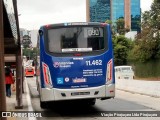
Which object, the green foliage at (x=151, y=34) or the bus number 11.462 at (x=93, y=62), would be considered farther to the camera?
the green foliage at (x=151, y=34)

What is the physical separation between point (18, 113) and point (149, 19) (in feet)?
134

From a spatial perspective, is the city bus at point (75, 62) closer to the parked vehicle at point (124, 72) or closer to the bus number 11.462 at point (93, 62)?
the bus number 11.462 at point (93, 62)

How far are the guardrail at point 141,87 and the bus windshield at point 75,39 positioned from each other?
8.54 meters

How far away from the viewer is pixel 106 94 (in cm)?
1592

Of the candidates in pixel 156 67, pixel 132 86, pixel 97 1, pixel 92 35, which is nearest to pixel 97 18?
pixel 97 1

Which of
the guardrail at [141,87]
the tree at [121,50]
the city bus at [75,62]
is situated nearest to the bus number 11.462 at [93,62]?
the city bus at [75,62]

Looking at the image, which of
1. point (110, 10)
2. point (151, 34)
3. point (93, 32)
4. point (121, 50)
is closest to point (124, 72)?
point (151, 34)

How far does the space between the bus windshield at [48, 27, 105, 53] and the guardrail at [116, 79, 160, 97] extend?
8540mm

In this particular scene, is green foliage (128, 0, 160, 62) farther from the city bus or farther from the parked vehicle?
the city bus

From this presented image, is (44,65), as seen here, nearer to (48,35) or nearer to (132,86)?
(48,35)

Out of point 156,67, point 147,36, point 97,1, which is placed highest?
point 97,1

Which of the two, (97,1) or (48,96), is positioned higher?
(97,1)

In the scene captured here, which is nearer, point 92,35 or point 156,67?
point 92,35

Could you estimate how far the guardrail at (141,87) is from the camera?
79.1ft
